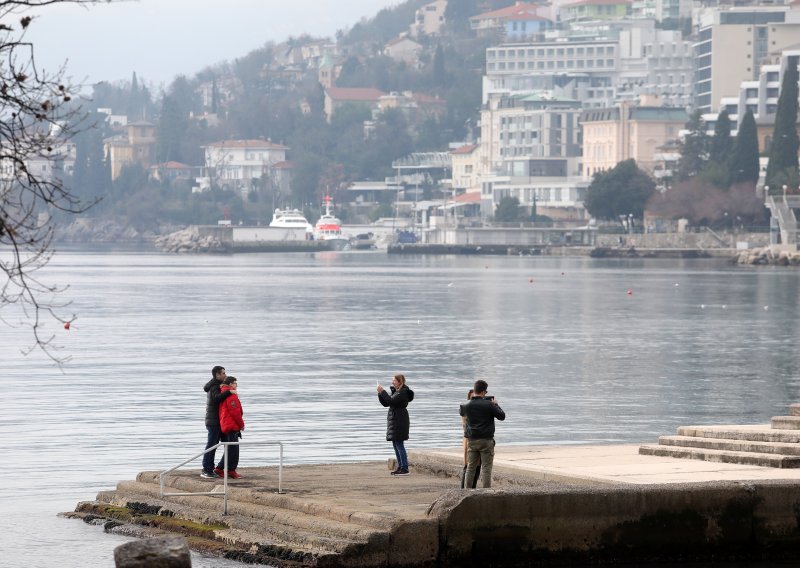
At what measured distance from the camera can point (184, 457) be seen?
3412 cm

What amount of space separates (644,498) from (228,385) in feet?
19.4

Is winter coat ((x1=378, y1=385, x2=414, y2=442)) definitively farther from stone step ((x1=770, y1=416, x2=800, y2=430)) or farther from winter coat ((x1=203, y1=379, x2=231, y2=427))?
stone step ((x1=770, y1=416, x2=800, y2=430))

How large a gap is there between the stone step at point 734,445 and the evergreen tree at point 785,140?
A: 142176mm

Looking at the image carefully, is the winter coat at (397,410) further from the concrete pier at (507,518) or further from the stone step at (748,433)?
the stone step at (748,433)

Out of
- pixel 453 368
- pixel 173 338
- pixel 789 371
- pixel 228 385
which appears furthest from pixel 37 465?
pixel 173 338

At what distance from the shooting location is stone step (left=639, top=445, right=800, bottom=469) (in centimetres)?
2481

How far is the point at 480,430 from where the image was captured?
22.7 m

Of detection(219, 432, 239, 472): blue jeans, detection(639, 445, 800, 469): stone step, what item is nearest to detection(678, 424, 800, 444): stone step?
detection(639, 445, 800, 469): stone step

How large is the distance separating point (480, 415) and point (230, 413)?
157 inches

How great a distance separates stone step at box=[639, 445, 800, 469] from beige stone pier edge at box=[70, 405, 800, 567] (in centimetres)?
6

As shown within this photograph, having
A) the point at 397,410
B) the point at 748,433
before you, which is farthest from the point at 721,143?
the point at 397,410

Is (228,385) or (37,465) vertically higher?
(228,385)

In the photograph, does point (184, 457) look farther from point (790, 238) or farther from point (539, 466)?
point (790, 238)

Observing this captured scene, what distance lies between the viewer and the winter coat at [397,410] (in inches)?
965
